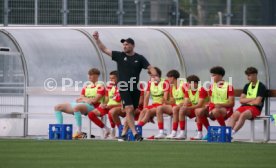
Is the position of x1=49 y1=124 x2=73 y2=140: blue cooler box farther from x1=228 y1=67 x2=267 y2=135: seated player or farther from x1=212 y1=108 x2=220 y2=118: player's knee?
x1=228 y1=67 x2=267 y2=135: seated player

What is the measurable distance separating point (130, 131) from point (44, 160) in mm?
7636

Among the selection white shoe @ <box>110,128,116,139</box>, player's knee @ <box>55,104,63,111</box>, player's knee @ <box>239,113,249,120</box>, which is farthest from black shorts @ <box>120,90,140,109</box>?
player's knee @ <box>55,104,63,111</box>

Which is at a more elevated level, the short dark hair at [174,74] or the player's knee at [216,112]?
the short dark hair at [174,74]

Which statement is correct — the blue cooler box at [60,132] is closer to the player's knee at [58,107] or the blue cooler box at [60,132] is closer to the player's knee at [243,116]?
the player's knee at [58,107]

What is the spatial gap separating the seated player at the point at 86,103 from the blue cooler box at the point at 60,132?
64 centimetres

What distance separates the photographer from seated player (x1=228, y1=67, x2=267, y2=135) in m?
25.7

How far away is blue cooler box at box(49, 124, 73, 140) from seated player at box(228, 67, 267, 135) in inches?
129

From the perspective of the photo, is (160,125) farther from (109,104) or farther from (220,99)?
(220,99)

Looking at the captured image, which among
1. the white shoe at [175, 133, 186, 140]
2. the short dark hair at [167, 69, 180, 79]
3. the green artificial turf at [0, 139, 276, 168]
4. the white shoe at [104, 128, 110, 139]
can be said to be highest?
the short dark hair at [167, 69, 180, 79]

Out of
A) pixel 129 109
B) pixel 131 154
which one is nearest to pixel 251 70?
pixel 129 109

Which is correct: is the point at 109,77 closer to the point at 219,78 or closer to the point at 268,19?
the point at 219,78

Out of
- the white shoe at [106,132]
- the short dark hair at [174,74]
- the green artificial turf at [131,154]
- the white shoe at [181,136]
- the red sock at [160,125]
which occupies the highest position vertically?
the short dark hair at [174,74]

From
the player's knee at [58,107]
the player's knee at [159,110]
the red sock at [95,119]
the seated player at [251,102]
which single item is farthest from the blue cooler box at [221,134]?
the player's knee at [58,107]

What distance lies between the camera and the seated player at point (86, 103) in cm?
2720
